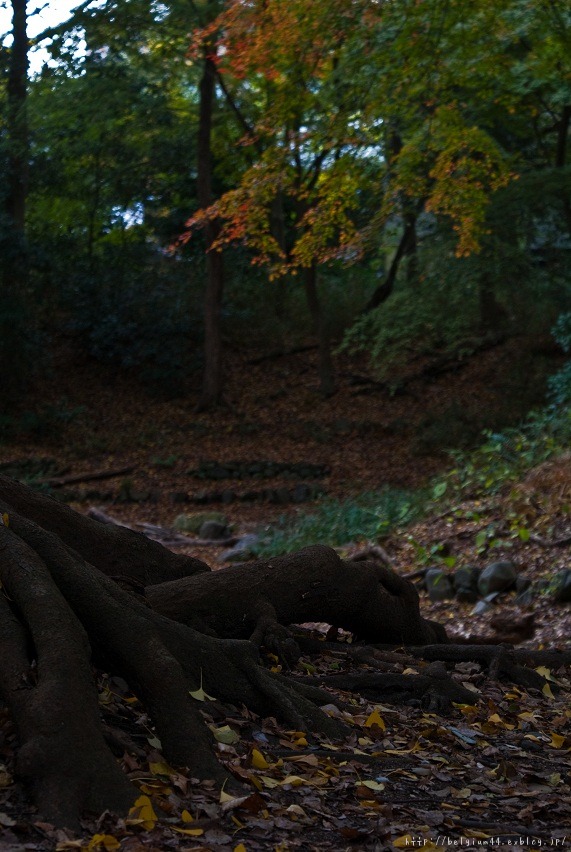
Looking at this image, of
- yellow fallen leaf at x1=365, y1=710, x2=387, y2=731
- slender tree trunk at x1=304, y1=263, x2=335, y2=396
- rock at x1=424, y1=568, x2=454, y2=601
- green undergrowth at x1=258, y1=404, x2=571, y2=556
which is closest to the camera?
yellow fallen leaf at x1=365, y1=710, x2=387, y2=731

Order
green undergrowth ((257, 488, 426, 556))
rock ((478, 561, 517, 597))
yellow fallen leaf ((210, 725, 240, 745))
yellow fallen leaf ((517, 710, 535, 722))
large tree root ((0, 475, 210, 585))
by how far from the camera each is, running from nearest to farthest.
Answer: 1. yellow fallen leaf ((210, 725, 240, 745))
2. large tree root ((0, 475, 210, 585))
3. yellow fallen leaf ((517, 710, 535, 722))
4. rock ((478, 561, 517, 597))
5. green undergrowth ((257, 488, 426, 556))

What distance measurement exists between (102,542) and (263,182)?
8.17 metres

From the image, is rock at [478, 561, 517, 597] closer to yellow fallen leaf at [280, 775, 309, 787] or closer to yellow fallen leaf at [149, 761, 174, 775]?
yellow fallen leaf at [280, 775, 309, 787]

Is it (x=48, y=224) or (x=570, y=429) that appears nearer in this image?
(x=570, y=429)

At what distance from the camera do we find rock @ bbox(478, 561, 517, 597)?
939cm

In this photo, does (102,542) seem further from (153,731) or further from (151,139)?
(151,139)

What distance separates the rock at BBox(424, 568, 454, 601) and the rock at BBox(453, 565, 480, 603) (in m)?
0.09

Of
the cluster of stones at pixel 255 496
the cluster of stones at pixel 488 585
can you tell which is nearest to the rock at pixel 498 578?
the cluster of stones at pixel 488 585

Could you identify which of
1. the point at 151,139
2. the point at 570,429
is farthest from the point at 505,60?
the point at 151,139

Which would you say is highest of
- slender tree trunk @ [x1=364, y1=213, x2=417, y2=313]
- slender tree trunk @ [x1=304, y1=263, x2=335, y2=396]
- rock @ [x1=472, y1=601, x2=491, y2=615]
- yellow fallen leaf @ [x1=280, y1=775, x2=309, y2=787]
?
slender tree trunk @ [x1=364, y1=213, x2=417, y2=313]

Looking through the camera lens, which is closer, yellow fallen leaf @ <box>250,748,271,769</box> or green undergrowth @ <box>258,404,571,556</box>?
yellow fallen leaf @ <box>250,748,271,769</box>

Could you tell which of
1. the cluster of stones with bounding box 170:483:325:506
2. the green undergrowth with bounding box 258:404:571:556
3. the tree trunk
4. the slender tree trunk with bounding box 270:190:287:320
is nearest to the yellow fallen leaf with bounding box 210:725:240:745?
the green undergrowth with bounding box 258:404:571:556

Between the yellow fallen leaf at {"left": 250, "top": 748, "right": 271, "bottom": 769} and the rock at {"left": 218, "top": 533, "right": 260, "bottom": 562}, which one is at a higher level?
the yellow fallen leaf at {"left": 250, "top": 748, "right": 271, "bottom": 769}

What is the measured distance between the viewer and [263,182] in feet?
40.6
